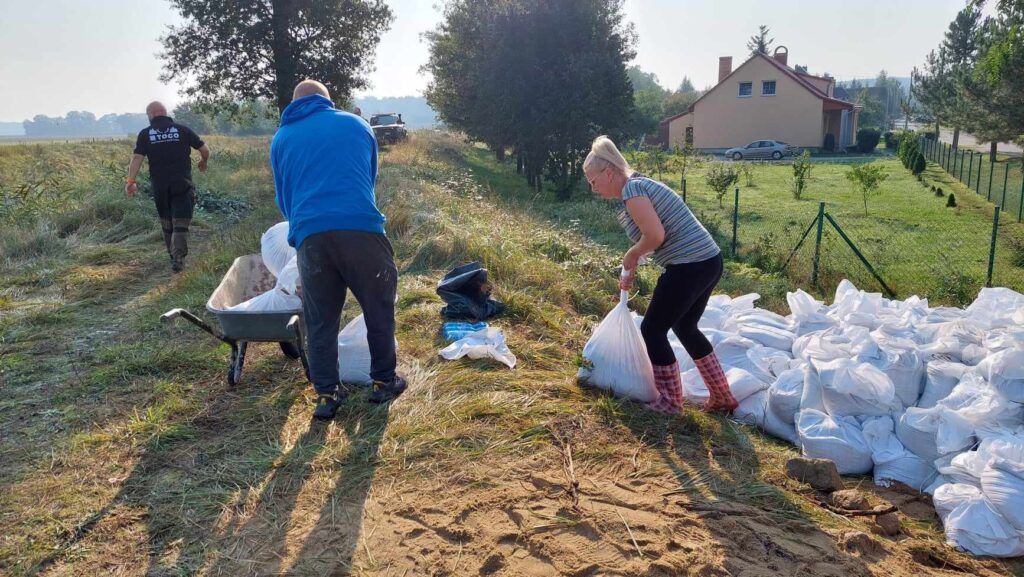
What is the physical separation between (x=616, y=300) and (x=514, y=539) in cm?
386

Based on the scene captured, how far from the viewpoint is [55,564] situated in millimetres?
2379

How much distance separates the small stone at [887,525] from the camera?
273 cm

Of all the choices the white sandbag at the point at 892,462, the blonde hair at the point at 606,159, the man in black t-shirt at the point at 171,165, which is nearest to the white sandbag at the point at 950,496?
the white sandbag at the point at 892,462

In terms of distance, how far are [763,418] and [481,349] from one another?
1.72 metres

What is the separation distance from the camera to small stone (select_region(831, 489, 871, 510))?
283 cm

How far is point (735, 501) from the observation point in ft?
9.20

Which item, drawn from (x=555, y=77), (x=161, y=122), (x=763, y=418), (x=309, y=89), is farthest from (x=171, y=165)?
(x=555, y=77)

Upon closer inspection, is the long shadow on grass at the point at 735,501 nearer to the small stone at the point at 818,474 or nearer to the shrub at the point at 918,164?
the small stone at the point at 818,474

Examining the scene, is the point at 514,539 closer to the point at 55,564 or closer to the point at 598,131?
the point at 55,564

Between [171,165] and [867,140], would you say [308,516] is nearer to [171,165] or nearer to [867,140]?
[171,165]

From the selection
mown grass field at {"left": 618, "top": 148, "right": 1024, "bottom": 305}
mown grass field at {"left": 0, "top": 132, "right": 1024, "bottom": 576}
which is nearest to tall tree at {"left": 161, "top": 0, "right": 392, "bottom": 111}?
mown grass field at {"left": 618, "top": 148, "right": 1024, "bottom": 305}

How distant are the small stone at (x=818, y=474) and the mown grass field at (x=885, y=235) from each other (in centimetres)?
462

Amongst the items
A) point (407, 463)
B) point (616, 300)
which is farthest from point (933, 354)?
point (407, 463)

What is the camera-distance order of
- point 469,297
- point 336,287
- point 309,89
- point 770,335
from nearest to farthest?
1. point 336,287
2. point 309,89
3. point 770,335
4. point 469,297
